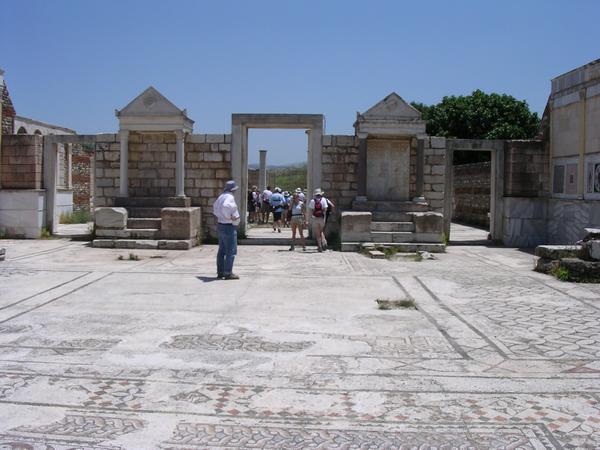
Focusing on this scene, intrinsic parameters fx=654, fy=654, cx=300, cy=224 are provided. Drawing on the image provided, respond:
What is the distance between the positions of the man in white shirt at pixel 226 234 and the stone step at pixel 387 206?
21.4 ft

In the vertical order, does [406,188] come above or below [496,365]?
above

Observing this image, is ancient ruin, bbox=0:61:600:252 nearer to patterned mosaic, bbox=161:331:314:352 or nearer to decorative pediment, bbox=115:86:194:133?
decorative pediment, bbox=115:86:194:133

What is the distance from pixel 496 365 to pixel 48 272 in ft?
28.3

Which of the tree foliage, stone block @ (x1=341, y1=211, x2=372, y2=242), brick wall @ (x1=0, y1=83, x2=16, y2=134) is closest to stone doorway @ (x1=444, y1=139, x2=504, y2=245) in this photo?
stone block @ (x1=341, y1=211, x2=372, y2=242)

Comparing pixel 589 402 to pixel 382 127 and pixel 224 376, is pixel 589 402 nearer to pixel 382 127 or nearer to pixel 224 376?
pixel 224 376

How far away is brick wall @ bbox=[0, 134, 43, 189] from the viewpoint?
1858 centimetres

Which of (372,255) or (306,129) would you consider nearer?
(372,255)

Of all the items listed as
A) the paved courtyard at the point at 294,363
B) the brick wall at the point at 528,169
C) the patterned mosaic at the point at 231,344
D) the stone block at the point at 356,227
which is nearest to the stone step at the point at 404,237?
the stone block at the point at 356,227

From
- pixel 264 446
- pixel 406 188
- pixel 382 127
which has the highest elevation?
pixel 382 127

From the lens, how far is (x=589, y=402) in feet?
17.1

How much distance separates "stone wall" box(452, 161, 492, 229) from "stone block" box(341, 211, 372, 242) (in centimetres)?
993

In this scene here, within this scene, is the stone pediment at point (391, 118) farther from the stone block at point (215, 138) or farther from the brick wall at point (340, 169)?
the stone block at point (215, 138)

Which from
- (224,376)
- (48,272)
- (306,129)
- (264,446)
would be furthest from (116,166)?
(264,446)

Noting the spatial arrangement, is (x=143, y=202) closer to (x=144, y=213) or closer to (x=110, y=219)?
(x=144, y=213)
